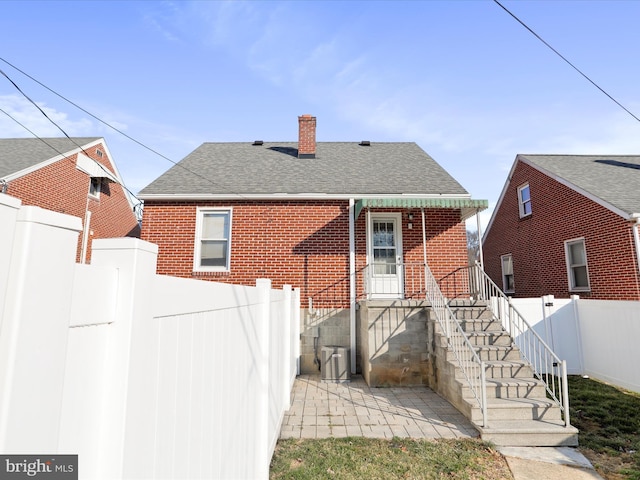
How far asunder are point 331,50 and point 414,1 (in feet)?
7.94

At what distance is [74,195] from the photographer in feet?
45.9

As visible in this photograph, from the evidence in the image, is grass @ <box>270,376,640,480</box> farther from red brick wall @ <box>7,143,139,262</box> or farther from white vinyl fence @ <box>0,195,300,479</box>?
red brick wall @ <box>7,143,139,262</box>

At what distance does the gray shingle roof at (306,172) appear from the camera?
9633 mm

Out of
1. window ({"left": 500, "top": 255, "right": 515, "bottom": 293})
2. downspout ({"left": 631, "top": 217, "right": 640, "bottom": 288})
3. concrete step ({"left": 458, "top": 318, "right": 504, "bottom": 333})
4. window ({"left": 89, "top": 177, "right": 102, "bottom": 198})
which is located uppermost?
window ({"left": 89, "top": 177, "right": 102, "bottom": 198})

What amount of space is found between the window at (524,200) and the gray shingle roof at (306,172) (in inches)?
208

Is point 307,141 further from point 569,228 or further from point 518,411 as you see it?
point 518,411

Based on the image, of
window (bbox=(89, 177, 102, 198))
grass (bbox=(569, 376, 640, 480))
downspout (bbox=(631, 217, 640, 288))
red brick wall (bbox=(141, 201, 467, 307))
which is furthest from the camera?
window (bbox=(89, 177, 102, 198))

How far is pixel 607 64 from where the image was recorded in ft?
18.4

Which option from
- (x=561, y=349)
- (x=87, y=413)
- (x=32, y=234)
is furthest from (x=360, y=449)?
(x=561, y=349)

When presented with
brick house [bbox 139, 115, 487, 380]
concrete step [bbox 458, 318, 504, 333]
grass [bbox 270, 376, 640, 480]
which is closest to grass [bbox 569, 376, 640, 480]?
grass [bbox 270, 376, 640, 480]

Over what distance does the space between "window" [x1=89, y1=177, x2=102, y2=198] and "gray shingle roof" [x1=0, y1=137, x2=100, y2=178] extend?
1692mm

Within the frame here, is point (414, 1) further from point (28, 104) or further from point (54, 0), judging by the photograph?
point (28, 104)

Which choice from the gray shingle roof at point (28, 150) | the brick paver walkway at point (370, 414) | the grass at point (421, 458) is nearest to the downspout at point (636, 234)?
Result: the grass at point (421, 458)

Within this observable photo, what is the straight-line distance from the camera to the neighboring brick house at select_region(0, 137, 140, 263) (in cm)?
1186
